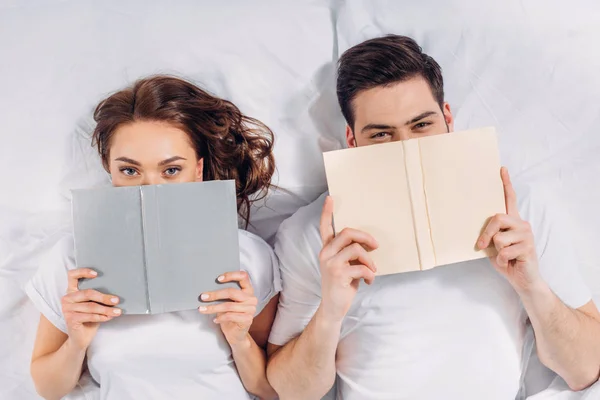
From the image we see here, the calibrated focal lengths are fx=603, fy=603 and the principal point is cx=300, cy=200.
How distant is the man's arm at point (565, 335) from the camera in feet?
3.57

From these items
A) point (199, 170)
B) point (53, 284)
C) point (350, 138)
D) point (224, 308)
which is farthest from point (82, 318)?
point (350, 138)

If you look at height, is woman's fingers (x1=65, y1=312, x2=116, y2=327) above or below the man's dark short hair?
below

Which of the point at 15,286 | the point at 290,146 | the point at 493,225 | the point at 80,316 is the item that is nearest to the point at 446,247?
the point at 493,225

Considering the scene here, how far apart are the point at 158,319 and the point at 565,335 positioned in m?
0.77

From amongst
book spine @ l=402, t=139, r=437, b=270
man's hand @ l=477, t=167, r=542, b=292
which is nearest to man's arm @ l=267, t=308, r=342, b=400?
book spine @ l=402, t=139, r=437, b=270

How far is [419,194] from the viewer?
40.9 inches

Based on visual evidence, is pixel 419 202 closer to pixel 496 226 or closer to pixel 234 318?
pixel 496 226

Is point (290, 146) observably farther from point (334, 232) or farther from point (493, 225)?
point (493, 225)

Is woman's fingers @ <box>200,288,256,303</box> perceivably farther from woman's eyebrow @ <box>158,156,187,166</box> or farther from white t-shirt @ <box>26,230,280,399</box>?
woman's eyebrow @ <box>158,156,187,166</box>

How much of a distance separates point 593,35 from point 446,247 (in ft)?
2.22

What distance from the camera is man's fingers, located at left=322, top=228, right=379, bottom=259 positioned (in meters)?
1.03

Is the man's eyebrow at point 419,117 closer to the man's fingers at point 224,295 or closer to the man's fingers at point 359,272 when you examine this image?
the man's fingers at point 359,272

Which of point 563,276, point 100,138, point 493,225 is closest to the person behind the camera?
point 493,225

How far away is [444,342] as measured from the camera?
117 cm
